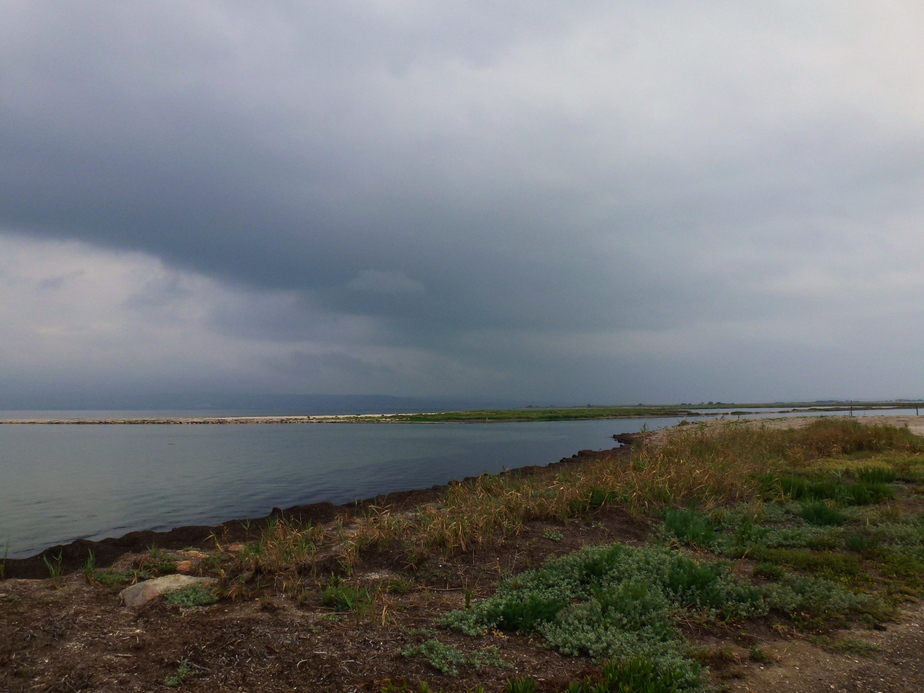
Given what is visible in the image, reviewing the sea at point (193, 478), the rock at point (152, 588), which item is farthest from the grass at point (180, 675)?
the sea at point (193, 478)

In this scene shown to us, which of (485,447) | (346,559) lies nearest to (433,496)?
(346,559)

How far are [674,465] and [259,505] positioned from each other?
504 inches

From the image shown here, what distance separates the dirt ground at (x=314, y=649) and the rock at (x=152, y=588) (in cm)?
15

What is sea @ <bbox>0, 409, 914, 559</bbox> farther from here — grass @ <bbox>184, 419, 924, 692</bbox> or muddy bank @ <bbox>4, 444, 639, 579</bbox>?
grass @ <bbox>184, 419, 924, 692</bbox>

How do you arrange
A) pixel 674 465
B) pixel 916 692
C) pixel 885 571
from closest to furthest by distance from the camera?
pixel 916 692
pixel 885 571
pixel 674 465

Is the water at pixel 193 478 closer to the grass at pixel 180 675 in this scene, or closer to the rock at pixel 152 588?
the rock at pixel 152 588

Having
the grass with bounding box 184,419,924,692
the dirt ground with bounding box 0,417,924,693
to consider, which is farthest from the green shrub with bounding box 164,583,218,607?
the grass with bounding box 184,419,924,692

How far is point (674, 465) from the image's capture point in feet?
40.2

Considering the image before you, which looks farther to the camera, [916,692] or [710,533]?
[710,533]

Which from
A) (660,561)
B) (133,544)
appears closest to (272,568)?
(660,561)

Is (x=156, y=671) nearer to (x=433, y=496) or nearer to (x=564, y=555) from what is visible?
(x=564, y=555)

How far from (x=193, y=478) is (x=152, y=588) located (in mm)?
20268

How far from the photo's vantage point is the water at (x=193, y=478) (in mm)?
15812

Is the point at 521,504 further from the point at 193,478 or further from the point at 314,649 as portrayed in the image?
the point at 193,478
